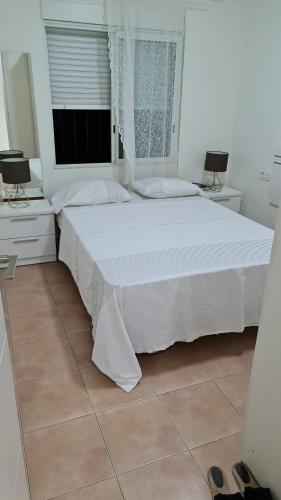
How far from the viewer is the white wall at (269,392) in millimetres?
968

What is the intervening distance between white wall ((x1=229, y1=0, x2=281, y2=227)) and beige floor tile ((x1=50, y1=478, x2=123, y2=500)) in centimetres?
292

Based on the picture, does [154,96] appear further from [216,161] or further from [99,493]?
[99,493]

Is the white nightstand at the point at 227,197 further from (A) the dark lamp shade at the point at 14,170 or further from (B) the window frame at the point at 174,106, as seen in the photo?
(A) the dark lamp shade at the point at 14,170

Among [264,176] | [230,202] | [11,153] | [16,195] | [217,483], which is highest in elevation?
[11,153]

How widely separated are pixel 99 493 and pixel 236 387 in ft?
2.97

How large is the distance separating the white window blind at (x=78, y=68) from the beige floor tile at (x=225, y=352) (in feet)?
8.20

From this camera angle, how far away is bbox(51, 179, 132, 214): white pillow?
3202 millimetres

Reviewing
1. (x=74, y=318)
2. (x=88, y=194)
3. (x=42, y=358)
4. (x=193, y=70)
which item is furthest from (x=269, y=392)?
(x=193, y=70)

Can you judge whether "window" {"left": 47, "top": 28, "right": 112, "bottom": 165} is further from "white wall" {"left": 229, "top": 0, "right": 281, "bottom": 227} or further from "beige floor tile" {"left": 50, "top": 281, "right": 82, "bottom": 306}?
"white wall" {"left": 229, "top": 0, "right": 281, "bottom": 227}

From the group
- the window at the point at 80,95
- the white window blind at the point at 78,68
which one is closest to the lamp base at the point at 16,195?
the window at the point at 80,95

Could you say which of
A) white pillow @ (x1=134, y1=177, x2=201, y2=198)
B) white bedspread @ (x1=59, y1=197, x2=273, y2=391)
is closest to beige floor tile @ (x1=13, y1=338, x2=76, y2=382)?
white bedspread @ (x1=59, y1=197, x2=273, y2=391)

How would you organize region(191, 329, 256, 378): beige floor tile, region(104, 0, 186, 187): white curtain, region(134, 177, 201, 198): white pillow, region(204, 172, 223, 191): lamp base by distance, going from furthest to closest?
region(204, 172, 223, 191): lamp base → region(134, 177, 201, 198): white pillow → region(104, 0, 186, 187): white curtain → region(191, 329, 256, 378): beige floor tile

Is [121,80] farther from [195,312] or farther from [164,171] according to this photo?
[195,312]

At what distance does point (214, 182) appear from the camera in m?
4.11
